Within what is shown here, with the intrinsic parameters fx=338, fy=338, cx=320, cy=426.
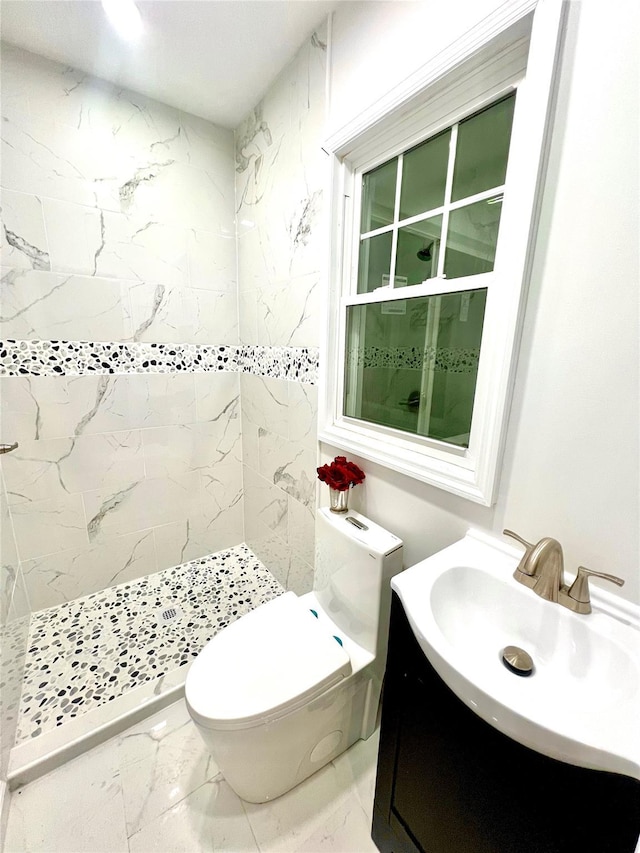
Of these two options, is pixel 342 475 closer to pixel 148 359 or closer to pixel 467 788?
pixel 467 788

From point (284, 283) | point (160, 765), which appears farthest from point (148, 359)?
point (160, 765)

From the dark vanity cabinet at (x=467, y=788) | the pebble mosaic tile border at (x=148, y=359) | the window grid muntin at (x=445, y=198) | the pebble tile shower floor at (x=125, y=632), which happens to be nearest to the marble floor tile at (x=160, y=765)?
the pebble tile shower floor at (x=125, y=632)

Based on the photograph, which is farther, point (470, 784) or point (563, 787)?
point (470, 784)

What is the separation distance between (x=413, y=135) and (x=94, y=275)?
4.87 ft

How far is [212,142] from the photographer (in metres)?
1.79

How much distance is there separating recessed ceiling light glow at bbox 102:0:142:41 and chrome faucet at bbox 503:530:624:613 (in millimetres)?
2065

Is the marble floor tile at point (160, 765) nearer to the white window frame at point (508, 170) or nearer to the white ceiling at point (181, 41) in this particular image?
the white window frame at point (508, 170)

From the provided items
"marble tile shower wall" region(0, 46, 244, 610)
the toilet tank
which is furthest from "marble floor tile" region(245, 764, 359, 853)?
"marble tile shower wall" region(0, 46, 244, 610)

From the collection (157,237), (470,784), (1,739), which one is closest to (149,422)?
(157,237)

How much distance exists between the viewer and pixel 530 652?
2.45 ft

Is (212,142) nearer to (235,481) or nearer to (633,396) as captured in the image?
(235,481)

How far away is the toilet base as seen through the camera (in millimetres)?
926

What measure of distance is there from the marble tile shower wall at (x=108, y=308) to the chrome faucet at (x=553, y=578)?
1.77 m

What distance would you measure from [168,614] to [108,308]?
1.58 m
